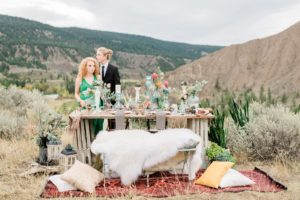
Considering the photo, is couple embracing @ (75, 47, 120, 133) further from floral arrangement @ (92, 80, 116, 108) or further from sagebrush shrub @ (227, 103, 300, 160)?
sagebrush shrub @ (227, 103, 300, 160)

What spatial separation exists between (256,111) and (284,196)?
3.21 m

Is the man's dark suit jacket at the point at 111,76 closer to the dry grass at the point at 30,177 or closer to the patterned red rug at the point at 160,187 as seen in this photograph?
the dry grass at the point at 30,177

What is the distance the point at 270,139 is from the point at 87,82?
113 inches

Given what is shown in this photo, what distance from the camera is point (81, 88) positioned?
7371 millimetres

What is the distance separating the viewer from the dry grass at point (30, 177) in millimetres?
5699

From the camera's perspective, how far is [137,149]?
19.5 feet

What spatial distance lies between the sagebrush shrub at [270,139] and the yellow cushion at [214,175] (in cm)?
148

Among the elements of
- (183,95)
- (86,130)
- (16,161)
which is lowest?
(16,161)

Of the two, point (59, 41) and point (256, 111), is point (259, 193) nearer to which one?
point (256, 111)

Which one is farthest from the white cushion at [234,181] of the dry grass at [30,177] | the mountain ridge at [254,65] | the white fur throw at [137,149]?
the mountain ridge at [254,65]

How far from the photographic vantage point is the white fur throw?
5879mm

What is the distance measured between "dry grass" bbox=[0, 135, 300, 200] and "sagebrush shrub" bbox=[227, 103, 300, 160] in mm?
231

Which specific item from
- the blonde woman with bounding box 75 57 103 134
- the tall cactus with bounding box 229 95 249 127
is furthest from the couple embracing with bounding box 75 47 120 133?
the tall cactus with bounding box 229 95 249 127

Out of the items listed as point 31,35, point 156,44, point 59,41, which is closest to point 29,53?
point 31,35
